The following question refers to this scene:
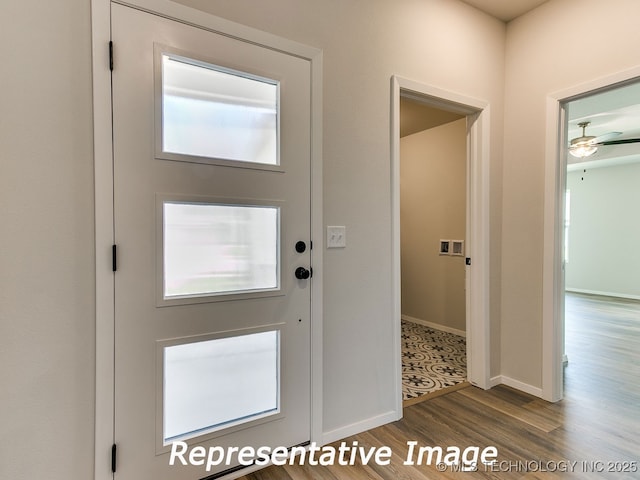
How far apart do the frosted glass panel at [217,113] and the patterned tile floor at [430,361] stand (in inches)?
81.6

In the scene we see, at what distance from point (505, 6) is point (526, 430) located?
2.97 meters

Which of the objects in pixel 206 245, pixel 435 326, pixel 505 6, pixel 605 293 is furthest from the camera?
pixel 605 293

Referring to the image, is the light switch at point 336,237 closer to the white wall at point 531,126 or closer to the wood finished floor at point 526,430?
the wood finished floor at point 526,430

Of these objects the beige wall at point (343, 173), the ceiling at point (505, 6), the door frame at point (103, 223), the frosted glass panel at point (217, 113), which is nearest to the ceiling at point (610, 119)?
the beige wall at point (343, 173)

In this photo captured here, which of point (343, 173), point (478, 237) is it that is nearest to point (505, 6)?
point (478, 237)

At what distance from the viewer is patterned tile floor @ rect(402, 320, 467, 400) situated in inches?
105

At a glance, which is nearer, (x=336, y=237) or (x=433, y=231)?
(x=336, y=237)

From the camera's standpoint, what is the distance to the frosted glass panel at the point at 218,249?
1529 mm

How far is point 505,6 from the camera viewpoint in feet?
8.26

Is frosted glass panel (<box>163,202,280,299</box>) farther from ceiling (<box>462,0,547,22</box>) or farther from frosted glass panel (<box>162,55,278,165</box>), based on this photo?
ceiling (<box>462,0,547,22</box>)

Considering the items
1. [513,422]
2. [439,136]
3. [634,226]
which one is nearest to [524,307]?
[513,422]

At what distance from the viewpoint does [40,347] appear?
4.27 feet

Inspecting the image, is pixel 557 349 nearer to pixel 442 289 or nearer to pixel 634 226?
pixel 442 289

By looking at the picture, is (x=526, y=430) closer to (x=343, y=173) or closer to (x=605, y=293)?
(x=343, y=173)
